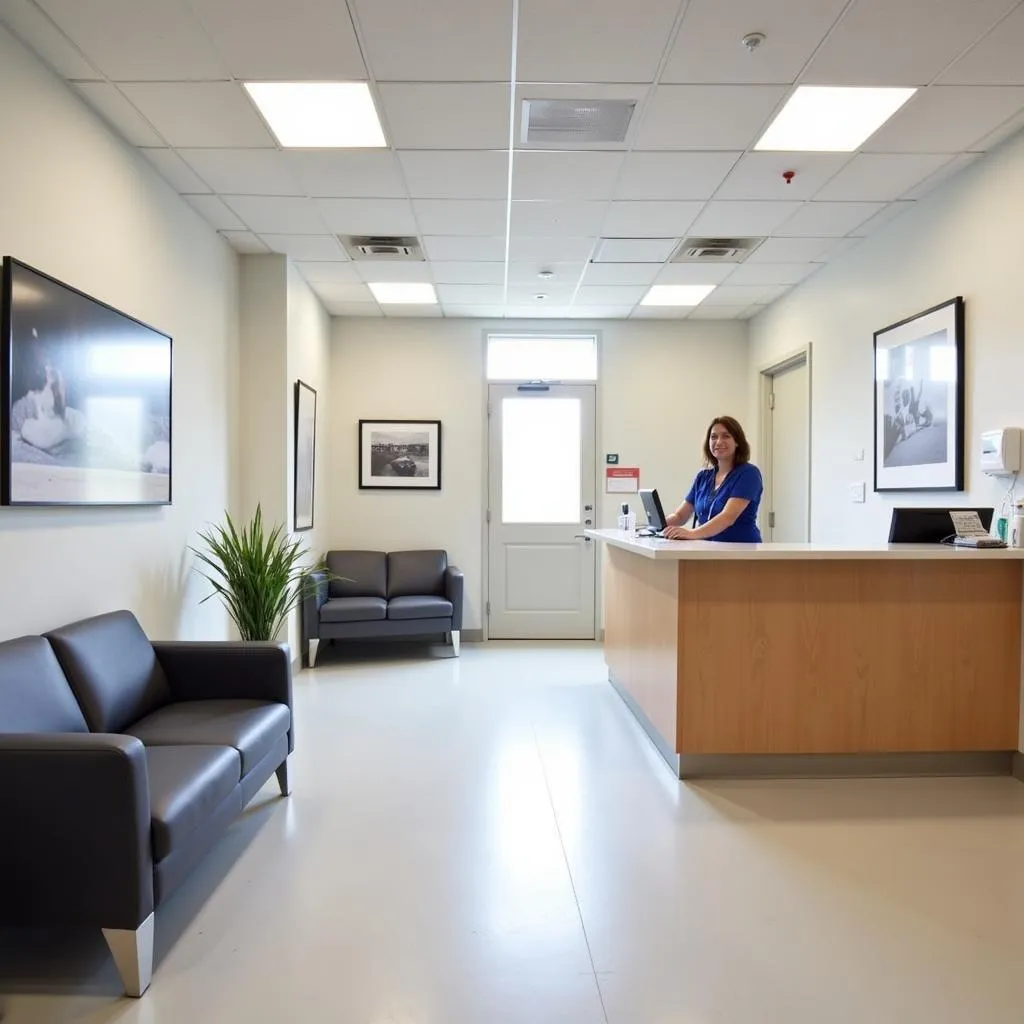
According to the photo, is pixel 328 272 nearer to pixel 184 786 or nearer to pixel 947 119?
pixel 947 119

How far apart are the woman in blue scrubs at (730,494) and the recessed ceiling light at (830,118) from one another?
1.35 meters

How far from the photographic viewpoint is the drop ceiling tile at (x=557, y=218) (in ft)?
13.3

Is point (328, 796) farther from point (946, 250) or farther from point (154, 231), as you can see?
point (946, 250)

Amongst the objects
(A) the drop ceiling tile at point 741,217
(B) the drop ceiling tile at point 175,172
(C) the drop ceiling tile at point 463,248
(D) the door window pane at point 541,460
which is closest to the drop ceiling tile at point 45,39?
(B) the drop ceiling tile at point 175,172

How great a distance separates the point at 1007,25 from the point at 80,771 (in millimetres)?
3731

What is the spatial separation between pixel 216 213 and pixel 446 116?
5.82ft

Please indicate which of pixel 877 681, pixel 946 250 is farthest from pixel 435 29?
pixel 877 681

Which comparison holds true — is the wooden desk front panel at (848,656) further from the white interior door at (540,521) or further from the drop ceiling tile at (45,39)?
the white interior door at (540,521)

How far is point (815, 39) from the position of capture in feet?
8.54

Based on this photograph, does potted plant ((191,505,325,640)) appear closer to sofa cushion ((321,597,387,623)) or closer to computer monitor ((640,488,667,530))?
sofa cushion ((321,597,387,623))

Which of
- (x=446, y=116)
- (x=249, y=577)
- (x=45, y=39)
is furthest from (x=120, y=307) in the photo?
(x=446, y=116)

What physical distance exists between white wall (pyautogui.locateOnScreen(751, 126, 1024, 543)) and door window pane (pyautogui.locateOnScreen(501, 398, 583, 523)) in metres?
1.89

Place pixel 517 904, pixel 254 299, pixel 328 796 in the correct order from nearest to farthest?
1. pixel 517 904
2. pixel 328 796
3. pixel 254 299

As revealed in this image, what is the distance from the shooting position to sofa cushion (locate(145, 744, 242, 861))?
74.0 inches
